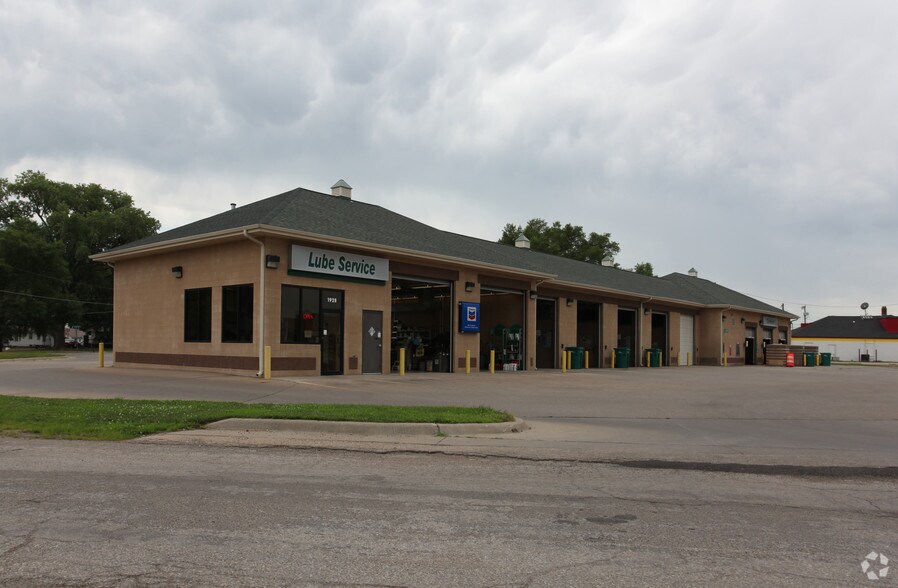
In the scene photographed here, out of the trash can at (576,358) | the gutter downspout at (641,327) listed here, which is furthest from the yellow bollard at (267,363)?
the gutter downspout at (641,327)

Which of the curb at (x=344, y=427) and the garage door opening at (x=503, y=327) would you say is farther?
the garage door opening at (x=503, y=327)

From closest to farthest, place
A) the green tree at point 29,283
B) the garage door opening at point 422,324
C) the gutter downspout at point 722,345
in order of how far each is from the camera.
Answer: the garage door opening at point 422,324 → the gutter downspout at point 722,345 → the green tree at point 29,283

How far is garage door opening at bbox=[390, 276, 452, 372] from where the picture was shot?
2667cm

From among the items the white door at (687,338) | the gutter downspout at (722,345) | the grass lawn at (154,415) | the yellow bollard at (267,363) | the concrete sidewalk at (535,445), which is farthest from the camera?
the gutter downspout at (722,345)

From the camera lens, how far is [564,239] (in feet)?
260

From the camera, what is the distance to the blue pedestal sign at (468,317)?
25969mm

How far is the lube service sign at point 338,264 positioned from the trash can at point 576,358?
13.5m

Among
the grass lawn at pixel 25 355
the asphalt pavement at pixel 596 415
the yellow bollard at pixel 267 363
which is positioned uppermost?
the yellow bollard at pixel 267 363

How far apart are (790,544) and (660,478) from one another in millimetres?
2485

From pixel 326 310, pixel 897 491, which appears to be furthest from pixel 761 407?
pixel 326 310

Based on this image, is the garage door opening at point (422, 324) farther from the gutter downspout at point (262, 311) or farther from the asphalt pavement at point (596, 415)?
the gutter downspout at point (262, 311)

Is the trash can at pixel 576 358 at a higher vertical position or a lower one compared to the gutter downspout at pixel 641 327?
lower

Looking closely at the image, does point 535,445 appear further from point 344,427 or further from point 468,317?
point 468,317

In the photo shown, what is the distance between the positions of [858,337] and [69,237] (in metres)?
89.8
